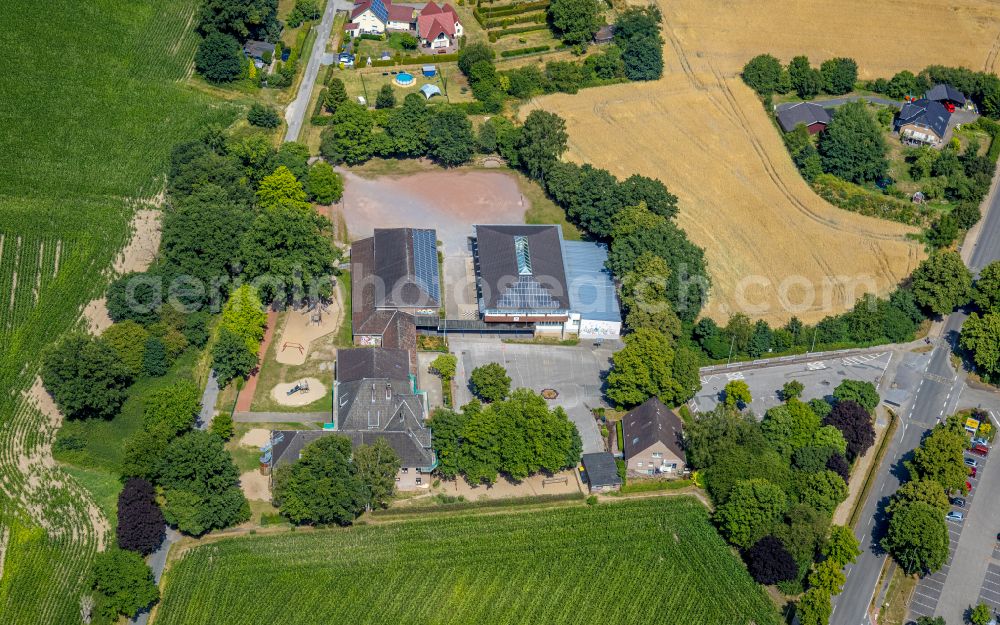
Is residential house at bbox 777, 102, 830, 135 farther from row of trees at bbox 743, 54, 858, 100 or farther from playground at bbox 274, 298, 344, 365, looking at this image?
playground at bbox 274, 298, 344, 365

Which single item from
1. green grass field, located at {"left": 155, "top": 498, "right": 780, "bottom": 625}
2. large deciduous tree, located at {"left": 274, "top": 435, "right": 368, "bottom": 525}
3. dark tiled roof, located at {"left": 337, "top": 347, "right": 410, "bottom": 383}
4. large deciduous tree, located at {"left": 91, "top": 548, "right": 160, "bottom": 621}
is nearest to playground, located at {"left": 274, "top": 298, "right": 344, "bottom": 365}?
dark tiled roof, located at {"left": 337, "top": 347, "right": 410, "bottom": 383}

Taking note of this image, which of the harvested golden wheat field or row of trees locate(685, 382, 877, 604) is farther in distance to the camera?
the harvested golden wheat field

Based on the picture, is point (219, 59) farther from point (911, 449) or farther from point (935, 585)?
point (935, 585)

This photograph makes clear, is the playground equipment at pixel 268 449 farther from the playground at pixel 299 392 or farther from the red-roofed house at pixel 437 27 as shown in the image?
the red-roofed house at pixel 437 27

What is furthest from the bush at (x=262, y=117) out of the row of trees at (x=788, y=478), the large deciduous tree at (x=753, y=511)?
the large deciduous tree at (x=753, y=511)

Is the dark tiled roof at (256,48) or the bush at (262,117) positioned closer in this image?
the bush at (262,117)

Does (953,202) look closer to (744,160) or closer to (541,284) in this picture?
(744,160)
